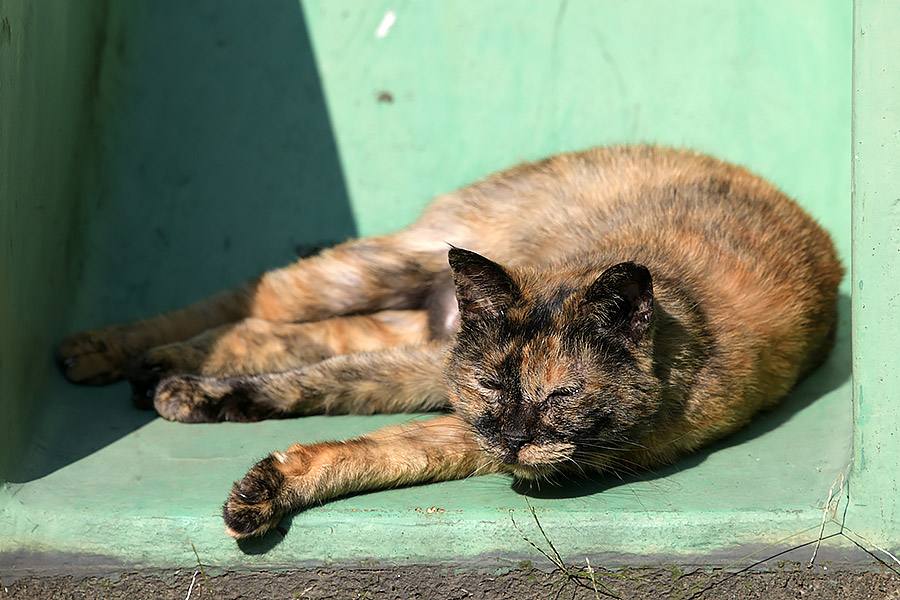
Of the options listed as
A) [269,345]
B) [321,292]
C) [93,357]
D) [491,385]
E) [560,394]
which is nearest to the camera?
[560,394]

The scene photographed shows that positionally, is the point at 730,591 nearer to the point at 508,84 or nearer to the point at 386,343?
the point at 386,343

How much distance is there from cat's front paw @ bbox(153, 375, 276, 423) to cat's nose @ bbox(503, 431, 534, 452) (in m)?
1.23

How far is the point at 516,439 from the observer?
9.57ft

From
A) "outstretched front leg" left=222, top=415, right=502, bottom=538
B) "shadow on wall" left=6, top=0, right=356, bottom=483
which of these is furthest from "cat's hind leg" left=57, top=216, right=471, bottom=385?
"outstretched front leg" left=222, top=415, right=502, bottom=538

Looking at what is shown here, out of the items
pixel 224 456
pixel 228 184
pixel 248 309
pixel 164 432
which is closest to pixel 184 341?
pixel 248 309

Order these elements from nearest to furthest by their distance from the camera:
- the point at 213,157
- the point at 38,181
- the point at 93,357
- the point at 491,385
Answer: the point at 491,385 < the point at 38,181 < the point at 93,357 < the point at 213,157

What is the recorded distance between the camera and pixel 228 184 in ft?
17.7

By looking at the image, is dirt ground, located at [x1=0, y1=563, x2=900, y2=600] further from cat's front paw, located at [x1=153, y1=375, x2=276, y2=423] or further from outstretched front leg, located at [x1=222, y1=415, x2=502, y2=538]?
cat's front paw, located at [x1=153, y1=375, x2=276, y2=423]

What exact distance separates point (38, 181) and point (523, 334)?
2173mm

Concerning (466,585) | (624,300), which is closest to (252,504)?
(466,585)

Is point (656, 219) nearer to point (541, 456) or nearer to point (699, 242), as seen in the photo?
point (699, 242)

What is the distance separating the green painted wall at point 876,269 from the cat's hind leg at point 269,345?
1.94m

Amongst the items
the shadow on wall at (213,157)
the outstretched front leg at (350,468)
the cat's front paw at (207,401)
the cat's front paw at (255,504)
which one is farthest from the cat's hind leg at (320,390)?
the shadow on wall at (213,157)

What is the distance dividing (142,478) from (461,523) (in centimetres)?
113
